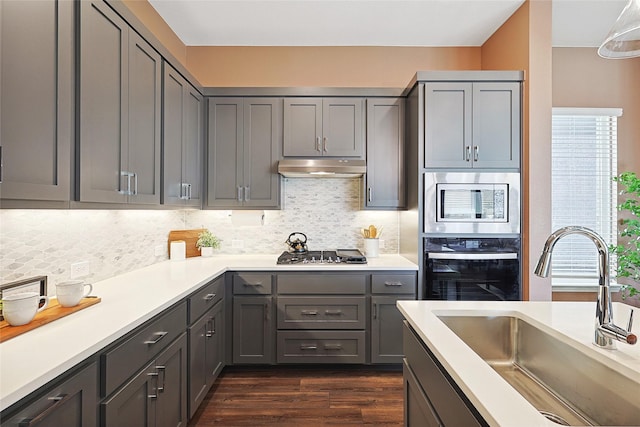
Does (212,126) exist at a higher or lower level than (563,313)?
higher

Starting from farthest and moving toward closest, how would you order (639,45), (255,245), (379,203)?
(255,245) → (379,203) → (639,45)

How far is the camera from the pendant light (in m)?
1.25

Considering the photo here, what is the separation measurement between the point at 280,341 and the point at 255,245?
1022 millimetres

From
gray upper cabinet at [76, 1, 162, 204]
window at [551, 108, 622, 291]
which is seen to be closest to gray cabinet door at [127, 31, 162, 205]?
gray upper cabinet at [76, 1, 162, 204]

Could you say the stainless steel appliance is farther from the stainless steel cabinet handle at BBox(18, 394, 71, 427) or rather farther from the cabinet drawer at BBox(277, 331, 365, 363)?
the stainless steel cabinet handle at BBox(18, 394, 71, 427)

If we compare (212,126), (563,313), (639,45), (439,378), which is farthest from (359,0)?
(439,378)

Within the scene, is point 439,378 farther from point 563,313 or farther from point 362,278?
point 362,278

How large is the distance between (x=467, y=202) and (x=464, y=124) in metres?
0.64

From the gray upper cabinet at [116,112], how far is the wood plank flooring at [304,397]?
153 cm

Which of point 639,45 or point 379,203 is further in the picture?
point 379,203

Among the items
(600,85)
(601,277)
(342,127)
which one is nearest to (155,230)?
(342,127)

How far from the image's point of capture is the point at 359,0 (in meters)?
2.70

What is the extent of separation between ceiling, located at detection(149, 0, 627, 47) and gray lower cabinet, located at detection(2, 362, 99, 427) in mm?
2753

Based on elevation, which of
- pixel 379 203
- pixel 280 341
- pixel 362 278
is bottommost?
pixel 280 341
